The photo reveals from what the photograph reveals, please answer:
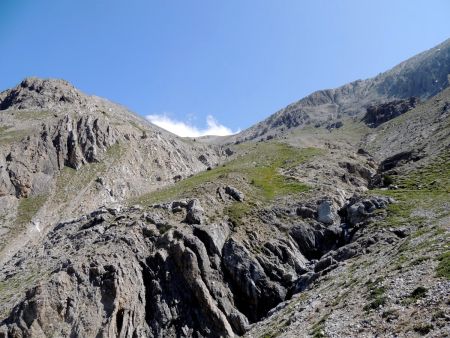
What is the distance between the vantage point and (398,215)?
157ft

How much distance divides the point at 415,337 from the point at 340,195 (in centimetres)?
4180

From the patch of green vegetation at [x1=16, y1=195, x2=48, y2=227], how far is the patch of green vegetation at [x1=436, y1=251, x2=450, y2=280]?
261 ft

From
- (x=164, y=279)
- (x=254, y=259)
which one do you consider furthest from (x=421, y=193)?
(x=164, y=279)

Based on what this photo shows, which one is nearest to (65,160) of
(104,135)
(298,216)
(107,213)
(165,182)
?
(104,135)

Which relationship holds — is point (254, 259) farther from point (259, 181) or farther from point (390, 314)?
point (259, 181)

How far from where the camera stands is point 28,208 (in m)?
89.7

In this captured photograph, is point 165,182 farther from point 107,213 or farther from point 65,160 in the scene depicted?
point 107,213

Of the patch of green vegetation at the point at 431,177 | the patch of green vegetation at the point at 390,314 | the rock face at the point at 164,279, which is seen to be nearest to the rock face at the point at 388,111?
the patch of green vegetation at the point at 431,177

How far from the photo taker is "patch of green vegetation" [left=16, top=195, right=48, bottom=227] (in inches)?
3391

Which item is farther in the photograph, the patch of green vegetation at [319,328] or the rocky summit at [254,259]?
the rocky summit at [254,259]

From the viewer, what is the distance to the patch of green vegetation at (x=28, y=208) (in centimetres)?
8612

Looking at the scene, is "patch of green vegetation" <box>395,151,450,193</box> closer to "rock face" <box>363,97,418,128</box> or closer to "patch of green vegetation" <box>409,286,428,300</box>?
"patch of green vegetation" <box>409,286,428,300</box>

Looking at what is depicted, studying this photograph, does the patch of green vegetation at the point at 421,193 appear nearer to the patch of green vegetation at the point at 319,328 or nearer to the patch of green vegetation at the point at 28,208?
the patch of green vegetation at the point at 319,328

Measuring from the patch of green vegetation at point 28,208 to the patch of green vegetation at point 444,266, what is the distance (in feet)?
261
